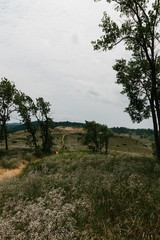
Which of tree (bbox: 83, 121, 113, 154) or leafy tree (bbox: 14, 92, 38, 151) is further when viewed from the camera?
tree (bbox: 83, 121, 113, 154)

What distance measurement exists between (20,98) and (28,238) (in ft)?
95.7

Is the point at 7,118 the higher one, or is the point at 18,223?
the point at 7,118


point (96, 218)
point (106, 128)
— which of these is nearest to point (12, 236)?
point (96, 218)

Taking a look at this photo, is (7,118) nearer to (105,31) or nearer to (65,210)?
(105,31)

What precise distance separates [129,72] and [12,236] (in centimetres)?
1370

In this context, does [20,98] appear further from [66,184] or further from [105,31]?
[66,184]

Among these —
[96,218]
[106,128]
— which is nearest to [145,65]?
[96,218]

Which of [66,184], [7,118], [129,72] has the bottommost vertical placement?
[66,184]

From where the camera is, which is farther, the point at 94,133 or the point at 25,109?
the point at 94,133

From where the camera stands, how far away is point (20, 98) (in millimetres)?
28719

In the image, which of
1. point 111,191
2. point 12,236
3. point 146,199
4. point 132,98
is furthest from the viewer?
point 132,98

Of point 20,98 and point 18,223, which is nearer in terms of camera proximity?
point 18,223

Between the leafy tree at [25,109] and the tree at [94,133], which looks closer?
the leafy tree at [25,109]

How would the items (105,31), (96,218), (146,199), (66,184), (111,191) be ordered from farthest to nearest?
(105,31) < (66,184) < (111,191) < (146,199) < (96,218)
